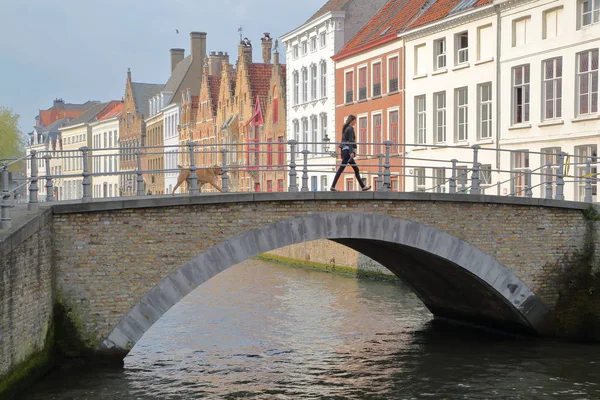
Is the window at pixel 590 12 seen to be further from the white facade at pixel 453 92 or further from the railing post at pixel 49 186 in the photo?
the railing post at pixel 49 186

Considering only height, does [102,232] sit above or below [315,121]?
below

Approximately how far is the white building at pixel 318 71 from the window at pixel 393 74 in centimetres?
385

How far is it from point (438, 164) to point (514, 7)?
267 inches

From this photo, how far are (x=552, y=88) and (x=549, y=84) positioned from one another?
18 centimetres

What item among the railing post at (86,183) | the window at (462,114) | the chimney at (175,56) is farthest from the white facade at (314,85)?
the chimney at (175,56)

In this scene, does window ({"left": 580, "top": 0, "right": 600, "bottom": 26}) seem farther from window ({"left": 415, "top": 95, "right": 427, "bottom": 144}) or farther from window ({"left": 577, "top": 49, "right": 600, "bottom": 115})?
window ({"left": 415, "top": 95, "right": 427, "bottom": 144})

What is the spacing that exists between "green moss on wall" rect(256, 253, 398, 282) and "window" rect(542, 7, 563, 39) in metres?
8.33

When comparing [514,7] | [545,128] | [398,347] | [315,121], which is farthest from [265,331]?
[315,121]

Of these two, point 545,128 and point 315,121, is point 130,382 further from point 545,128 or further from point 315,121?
point 315,121

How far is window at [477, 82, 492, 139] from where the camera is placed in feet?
104

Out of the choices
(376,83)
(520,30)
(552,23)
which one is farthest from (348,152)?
(376,83)

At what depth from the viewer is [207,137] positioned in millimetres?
64750

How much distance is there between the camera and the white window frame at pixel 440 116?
1357 inches

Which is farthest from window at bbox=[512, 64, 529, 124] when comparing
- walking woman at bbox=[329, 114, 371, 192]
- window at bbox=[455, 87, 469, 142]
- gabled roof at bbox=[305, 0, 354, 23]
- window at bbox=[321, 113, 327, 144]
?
window at bbox=[321, 113, 327, 144]
